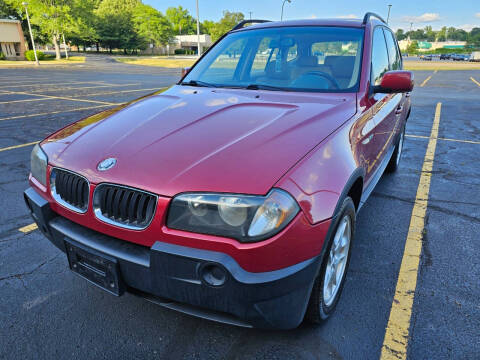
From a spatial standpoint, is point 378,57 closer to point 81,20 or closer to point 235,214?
point 235,214

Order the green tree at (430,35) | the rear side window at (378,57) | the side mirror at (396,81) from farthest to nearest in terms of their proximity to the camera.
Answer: the green tree at (430,35)
the rear side window at (378,57)
the side mirror at (396,81)

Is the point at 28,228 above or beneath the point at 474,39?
beneath

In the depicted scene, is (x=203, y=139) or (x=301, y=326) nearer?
(x=203, y=139)

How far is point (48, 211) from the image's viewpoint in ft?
6.63

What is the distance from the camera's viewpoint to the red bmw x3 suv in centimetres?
151

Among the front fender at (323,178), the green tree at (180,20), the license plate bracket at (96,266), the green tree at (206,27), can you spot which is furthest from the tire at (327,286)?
the green tree at (206,27)

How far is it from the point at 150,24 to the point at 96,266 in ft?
257

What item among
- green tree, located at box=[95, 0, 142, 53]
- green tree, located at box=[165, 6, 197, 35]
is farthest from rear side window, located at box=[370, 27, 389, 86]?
green tree, located at box=[165, 6, 197, 35]

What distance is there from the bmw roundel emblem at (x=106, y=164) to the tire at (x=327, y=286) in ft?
3.80

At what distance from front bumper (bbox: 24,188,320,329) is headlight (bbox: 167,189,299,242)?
107mm

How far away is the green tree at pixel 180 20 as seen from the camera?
95756 millimetres

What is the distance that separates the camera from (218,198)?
1535 mm

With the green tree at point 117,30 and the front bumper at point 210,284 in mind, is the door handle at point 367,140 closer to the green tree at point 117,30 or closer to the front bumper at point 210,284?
the front bumper at point 210,284

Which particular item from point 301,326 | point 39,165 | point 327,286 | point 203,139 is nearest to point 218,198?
point 203,139
